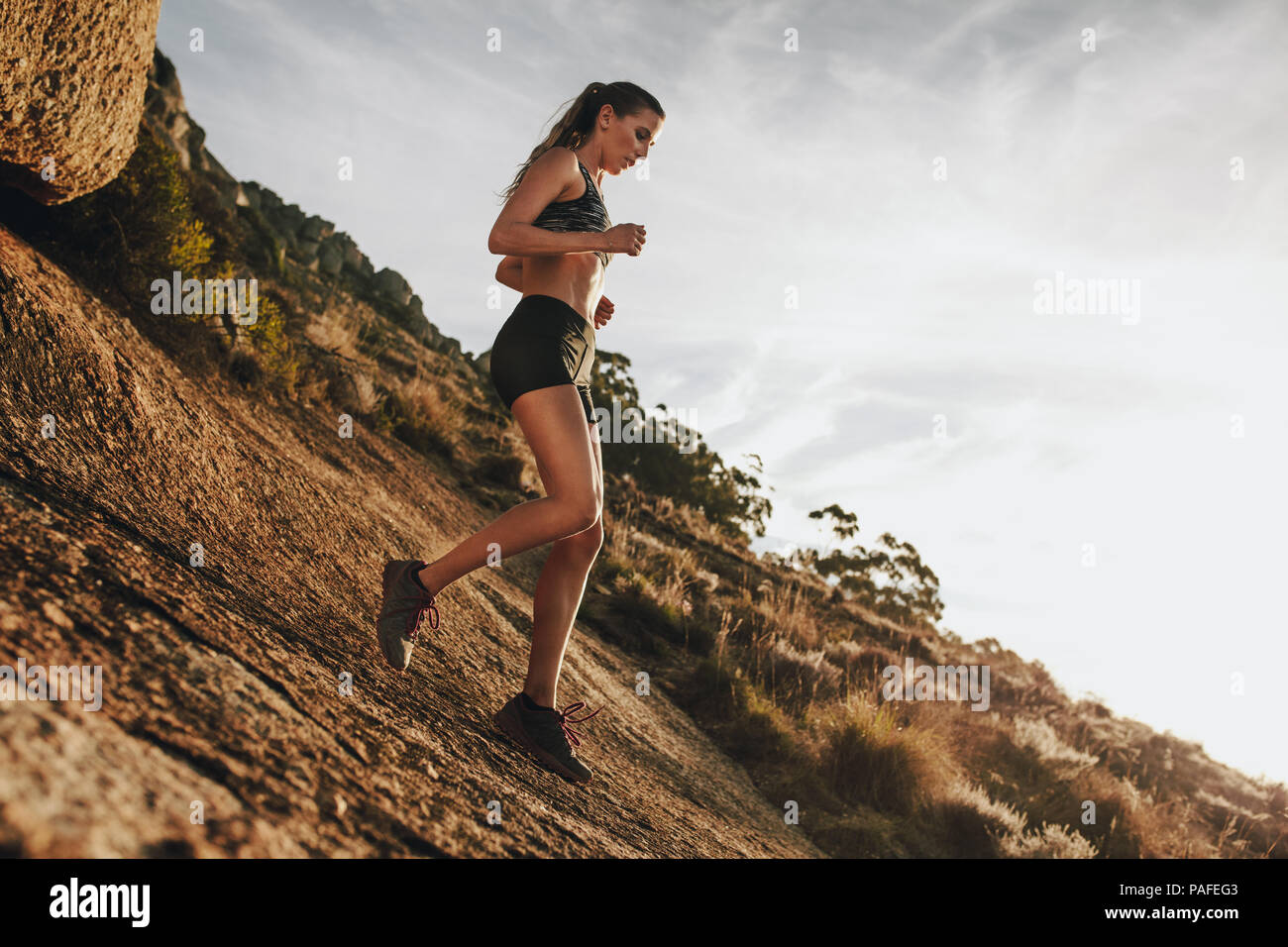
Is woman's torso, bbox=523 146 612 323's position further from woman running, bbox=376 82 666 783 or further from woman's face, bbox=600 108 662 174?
woman's face, bbox=600 108 662 174

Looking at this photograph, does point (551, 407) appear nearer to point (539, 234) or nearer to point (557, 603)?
point (539, 234)

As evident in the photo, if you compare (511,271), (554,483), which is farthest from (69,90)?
(554,483)

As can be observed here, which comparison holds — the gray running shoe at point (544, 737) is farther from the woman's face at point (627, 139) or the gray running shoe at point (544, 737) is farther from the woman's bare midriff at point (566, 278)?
the woman's face at point (627, 139)

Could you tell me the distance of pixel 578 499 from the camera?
2186 mm

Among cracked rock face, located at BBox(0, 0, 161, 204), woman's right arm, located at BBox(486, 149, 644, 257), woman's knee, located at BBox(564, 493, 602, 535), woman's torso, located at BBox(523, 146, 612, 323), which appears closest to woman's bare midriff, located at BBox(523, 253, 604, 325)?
woman's torso, located at BBox(523, 146, 612, 323)

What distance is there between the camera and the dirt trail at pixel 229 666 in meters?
1.07

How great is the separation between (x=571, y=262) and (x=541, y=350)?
0.40m

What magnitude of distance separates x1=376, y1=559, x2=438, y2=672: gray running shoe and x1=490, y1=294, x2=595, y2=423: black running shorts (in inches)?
25.7

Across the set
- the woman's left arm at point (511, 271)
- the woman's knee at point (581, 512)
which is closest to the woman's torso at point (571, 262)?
the woman's left arm at point (511, 271)

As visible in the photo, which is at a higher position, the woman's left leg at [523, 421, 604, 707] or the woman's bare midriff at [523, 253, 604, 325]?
the woman's bare midriff at [523, 253, 604, 325]

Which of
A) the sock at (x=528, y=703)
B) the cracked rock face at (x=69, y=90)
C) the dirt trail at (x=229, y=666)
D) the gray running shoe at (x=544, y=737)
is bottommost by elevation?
the gray running shoe at (x=544, y=737)

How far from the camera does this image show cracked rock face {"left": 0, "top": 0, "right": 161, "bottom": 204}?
3021 mm
